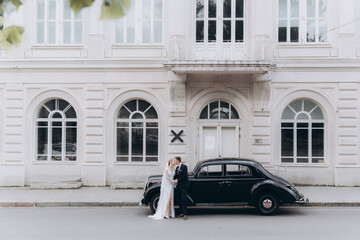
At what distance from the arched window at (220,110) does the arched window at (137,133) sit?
2183 mm

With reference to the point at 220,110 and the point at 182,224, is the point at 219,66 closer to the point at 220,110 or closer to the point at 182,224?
the point at 220,110

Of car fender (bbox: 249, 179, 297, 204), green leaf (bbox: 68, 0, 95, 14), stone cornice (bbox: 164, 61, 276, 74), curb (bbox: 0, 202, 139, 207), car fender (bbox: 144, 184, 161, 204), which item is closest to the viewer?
green leaf (bbox: 68, 0, 95, 14)

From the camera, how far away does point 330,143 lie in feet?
50.3

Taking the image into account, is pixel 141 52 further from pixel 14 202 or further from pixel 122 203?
pixel 14 202

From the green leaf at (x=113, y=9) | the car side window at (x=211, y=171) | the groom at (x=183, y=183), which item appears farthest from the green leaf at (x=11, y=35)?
the car side window at (x=211, y=171)

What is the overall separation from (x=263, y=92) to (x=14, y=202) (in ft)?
32.3

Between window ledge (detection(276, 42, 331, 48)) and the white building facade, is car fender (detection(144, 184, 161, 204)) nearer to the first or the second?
the white building facade

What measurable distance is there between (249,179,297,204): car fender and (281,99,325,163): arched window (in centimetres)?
512

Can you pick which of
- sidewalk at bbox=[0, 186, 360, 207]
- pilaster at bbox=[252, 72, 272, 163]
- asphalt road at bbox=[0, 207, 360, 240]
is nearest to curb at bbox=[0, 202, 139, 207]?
sidewalk at bbox=[0, 186, 360, 207]

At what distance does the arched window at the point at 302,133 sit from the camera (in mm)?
15508

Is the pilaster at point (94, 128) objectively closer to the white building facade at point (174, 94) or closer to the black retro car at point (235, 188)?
the white building facade at point (174, 94)

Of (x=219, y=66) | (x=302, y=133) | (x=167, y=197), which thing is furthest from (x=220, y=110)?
(x=167, y=197)

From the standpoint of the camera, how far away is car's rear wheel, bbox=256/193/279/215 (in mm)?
10664

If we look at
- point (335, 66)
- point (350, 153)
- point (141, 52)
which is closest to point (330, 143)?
point (350, 153)
